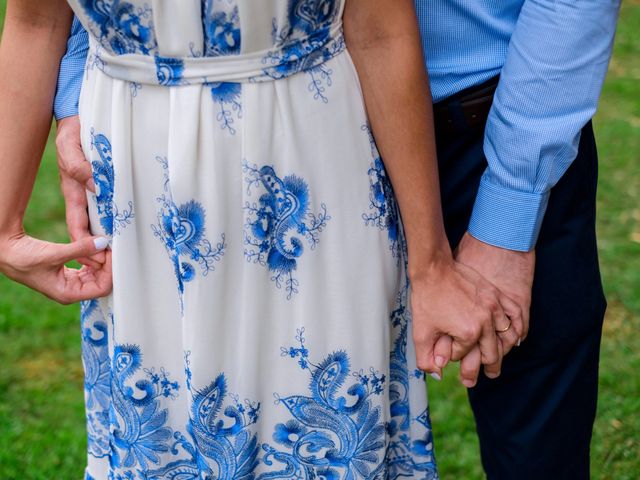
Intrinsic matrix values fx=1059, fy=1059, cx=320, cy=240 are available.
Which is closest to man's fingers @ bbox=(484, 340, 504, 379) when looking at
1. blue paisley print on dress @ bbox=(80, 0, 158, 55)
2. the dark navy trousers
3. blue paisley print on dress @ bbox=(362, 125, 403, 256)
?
the dark navy trousers

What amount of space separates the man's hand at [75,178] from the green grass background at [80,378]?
4.84ft

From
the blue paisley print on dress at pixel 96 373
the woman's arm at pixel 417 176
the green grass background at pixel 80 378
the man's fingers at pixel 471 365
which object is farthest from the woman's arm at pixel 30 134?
the green grass background at pixel 80 378

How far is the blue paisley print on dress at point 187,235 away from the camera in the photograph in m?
1.65

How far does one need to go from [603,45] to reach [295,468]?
89 cm

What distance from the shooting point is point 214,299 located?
169 cm

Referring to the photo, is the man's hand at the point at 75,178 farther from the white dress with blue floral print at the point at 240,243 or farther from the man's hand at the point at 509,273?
the man's hand at the point at 509,273

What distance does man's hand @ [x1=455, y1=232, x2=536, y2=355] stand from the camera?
182 cm

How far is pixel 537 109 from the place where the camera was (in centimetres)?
171

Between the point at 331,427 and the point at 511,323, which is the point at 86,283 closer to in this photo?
the point at 331,427

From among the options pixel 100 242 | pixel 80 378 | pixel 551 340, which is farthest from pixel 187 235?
pixel 80 378

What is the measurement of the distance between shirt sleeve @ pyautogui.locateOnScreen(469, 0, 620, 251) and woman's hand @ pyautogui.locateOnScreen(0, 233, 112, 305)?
651 millimetres

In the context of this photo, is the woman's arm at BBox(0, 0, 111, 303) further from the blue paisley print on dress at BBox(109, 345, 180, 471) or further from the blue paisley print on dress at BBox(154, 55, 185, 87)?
the blue paisley print on dress at BBox(154, 55, 185, 87)

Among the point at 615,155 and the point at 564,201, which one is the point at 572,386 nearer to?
the point at 564,201

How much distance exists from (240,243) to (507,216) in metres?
0.46
